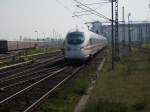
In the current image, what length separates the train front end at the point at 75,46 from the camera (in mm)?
29391

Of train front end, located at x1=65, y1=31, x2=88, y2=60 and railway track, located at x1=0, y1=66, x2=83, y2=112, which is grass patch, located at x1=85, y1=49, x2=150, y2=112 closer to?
railway track, located at x1=0, y1=66, x2=83, y2=112

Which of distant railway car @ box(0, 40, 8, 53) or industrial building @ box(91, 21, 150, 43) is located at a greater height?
industrial building @ box(91, 21, 150, 43)

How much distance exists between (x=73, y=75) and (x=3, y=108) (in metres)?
11.3

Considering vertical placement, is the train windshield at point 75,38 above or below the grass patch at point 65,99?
above

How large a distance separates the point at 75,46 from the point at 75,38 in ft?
2.50

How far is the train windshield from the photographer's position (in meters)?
29.7

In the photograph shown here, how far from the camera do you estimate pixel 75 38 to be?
97.8 feet

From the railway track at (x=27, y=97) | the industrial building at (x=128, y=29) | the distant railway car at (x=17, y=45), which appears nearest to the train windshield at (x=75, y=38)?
the railway track at (x=27, y=97)

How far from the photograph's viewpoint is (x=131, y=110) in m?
10.9

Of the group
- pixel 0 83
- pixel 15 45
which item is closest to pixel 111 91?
pixel 0 83

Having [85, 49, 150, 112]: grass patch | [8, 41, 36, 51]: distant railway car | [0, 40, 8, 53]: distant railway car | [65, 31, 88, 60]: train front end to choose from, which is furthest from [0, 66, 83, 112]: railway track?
[8, 41, 36, 51]: distant railway car

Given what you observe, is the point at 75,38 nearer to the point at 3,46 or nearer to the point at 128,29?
the point at 3,46

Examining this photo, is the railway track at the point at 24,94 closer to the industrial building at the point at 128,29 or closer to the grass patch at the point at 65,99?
the grass patch at the point at 65,99

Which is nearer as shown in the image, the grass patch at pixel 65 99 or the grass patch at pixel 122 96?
the grass patch at pixel 122 96
